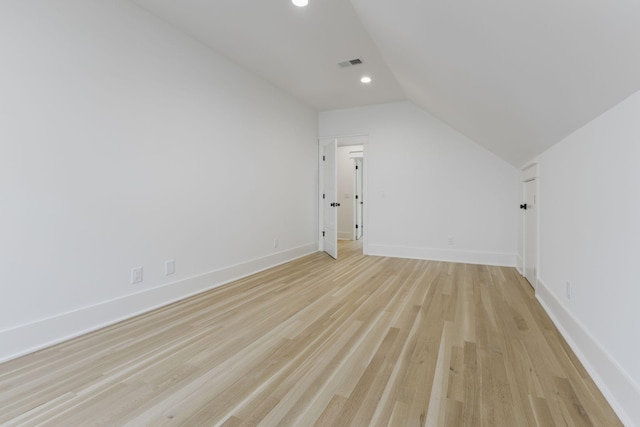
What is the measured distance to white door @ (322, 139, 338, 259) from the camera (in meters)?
4.89

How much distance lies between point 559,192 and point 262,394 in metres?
2.48

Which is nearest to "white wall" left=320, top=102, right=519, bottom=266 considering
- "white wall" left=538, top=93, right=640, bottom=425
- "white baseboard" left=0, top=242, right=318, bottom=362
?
"white wall" left=538, top=93, right=640, bottom=425

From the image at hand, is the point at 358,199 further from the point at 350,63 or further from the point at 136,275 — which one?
the point at 136,275

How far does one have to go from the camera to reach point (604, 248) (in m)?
1.52

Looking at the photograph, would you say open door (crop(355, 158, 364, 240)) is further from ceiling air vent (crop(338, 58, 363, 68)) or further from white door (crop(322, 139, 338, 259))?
ceiling air vent (crop(338, 58, 363, 68))

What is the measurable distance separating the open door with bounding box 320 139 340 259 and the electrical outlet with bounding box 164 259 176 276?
102 inches

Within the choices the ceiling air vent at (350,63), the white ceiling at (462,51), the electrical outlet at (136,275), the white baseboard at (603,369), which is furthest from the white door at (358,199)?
the electrical outlet at (136,275)

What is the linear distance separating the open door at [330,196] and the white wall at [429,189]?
465 mm

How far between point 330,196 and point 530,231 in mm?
2847

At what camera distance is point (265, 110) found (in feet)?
13.3

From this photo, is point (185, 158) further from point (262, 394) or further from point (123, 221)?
point (262, 394)

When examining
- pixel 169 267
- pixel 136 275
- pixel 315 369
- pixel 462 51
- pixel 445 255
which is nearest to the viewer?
pixel 315 369

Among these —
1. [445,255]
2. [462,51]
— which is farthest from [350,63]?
[445,255]

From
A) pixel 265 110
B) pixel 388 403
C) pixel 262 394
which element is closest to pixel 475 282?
pixel 388 403
